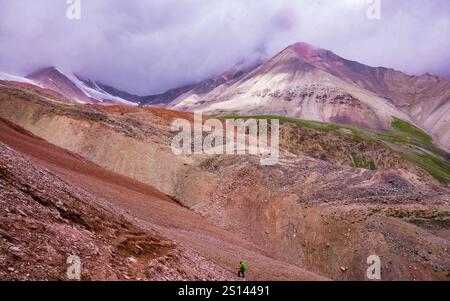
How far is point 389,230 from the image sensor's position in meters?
33.1

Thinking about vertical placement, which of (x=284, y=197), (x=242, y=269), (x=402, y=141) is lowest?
(x=242, y=269)

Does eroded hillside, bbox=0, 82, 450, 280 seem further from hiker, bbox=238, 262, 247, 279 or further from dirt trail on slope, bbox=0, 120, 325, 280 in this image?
hiker, bbox=238, 262, 247, 279

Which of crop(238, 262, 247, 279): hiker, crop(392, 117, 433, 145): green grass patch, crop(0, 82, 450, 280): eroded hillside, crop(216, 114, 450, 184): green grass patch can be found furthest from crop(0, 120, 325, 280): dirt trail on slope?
crop(392, 117, 433, 145): green grass patch

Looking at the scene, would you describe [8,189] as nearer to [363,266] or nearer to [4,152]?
[4,152]

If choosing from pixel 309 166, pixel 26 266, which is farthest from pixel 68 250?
pixel 309 166

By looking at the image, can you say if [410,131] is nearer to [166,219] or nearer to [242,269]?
[166,219]

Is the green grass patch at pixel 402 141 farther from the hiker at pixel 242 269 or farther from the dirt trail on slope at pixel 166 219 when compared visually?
the hiker at pixel 242 269

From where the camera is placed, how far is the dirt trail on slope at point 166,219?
24.1 meters

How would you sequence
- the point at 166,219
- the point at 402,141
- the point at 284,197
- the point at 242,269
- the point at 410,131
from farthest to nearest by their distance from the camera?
the point at 410,131 < the point at 402,141 < the point at 284,197 < the point at 166,219 < the point at 242,269

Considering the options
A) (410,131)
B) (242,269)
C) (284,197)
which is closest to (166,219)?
(242,269)

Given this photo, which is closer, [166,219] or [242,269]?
[242,269]

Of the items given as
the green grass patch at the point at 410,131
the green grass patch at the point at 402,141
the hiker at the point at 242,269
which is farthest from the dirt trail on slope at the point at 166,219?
the green grass patch at the point at 410,131

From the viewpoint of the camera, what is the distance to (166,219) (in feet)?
95.9
